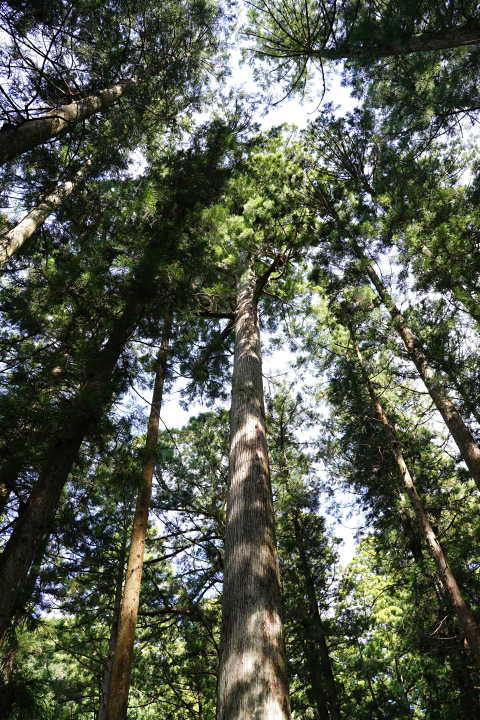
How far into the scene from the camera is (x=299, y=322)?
1003cm

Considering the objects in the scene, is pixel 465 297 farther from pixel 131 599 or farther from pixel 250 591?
pixel 131 599

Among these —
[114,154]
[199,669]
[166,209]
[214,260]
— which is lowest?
[199,669]

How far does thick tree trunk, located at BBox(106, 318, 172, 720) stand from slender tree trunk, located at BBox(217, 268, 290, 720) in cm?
137

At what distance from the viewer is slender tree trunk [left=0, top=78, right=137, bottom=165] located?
388cm

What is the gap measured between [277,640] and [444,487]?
1029 cm

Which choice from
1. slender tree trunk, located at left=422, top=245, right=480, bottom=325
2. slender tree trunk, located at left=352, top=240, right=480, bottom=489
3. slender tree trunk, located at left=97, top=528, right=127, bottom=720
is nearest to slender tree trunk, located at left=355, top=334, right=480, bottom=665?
slender tree trunk, located at left=352, top=240, right=480, bottom=489

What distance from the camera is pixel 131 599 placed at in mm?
4656

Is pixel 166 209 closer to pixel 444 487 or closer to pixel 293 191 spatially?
pixel 293 191

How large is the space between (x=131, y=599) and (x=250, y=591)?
2.86 meters

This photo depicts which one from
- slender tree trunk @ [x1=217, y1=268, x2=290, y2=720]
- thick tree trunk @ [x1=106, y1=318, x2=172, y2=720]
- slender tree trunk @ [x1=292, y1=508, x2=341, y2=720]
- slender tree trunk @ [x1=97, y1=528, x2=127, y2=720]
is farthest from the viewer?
slender tree trunk @ [x1=292, y1=508, x2=341, y2=720]

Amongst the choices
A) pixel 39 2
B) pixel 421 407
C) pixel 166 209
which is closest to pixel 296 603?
pixel 421 407

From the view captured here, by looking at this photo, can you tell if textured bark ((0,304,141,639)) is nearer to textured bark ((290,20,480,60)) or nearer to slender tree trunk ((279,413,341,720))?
textured bark ((290,20,480,60))

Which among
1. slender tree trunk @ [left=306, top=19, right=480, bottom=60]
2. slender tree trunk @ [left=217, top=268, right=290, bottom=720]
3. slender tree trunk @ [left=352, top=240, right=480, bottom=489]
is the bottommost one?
slender tree trunk @ [left=217, top=268, right=290, bottom=720]

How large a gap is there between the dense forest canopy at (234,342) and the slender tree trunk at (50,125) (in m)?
0.05
